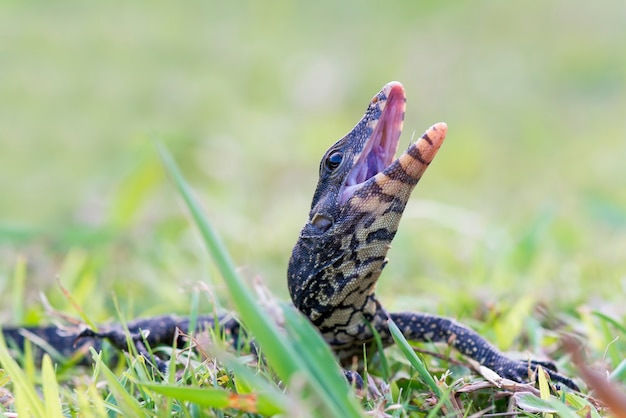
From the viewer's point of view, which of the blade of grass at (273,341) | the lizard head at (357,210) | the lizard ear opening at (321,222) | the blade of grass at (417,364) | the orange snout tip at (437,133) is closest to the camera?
the blade of grass at (273,341)

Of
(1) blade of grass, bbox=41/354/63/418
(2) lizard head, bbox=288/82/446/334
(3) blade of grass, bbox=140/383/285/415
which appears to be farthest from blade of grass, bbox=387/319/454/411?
(1) blade of grass, bbox=41/354/63/418

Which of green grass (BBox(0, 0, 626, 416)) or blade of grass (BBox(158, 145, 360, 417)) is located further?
green grass (BBox(0, 0, 626, 416))

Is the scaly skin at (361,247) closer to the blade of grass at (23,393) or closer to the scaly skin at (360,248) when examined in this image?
the scaly skin at (360,248)

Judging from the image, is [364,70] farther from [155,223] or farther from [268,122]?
[155,223]

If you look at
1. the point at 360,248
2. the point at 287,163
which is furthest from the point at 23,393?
the point at 287,163

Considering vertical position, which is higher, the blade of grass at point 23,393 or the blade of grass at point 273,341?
the blade of grass at point 273,341

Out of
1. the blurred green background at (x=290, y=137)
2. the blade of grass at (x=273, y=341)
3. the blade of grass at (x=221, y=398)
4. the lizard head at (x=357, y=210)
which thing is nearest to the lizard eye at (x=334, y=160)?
the lizard head at (x=357, y=210)

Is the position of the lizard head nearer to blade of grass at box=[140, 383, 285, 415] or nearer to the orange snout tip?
the orange snout tip
